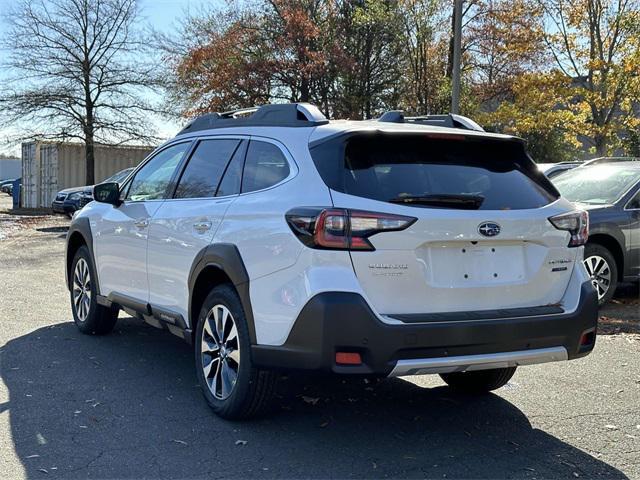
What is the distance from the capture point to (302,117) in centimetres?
440

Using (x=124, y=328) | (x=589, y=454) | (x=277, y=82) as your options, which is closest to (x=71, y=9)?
(x=277, y=82)

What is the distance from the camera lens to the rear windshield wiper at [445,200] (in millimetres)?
3779

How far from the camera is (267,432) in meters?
4.26

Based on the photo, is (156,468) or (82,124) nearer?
(156,468)

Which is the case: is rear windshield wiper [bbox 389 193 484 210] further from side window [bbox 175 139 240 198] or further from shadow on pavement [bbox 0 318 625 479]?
side window [bbox 175 139 240 198]

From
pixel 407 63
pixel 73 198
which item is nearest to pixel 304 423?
pixel 73 198

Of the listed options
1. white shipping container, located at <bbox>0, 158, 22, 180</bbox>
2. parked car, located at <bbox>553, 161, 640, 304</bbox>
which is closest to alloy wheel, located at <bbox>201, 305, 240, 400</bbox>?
parked car, located at <bbox>553, 161, 640, 304</bbox>

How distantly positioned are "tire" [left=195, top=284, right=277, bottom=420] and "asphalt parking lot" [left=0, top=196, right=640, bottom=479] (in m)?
0.14

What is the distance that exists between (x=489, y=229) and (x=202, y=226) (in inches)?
73.1

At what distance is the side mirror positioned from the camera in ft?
20.0

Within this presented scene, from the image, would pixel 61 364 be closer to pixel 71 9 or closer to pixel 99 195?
pixel 99 195

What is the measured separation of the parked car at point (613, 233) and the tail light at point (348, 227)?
5175 mm

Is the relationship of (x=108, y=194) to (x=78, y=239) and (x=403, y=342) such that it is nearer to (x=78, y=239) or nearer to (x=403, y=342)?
(x=78, y=239)

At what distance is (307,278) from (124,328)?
13.1ft
